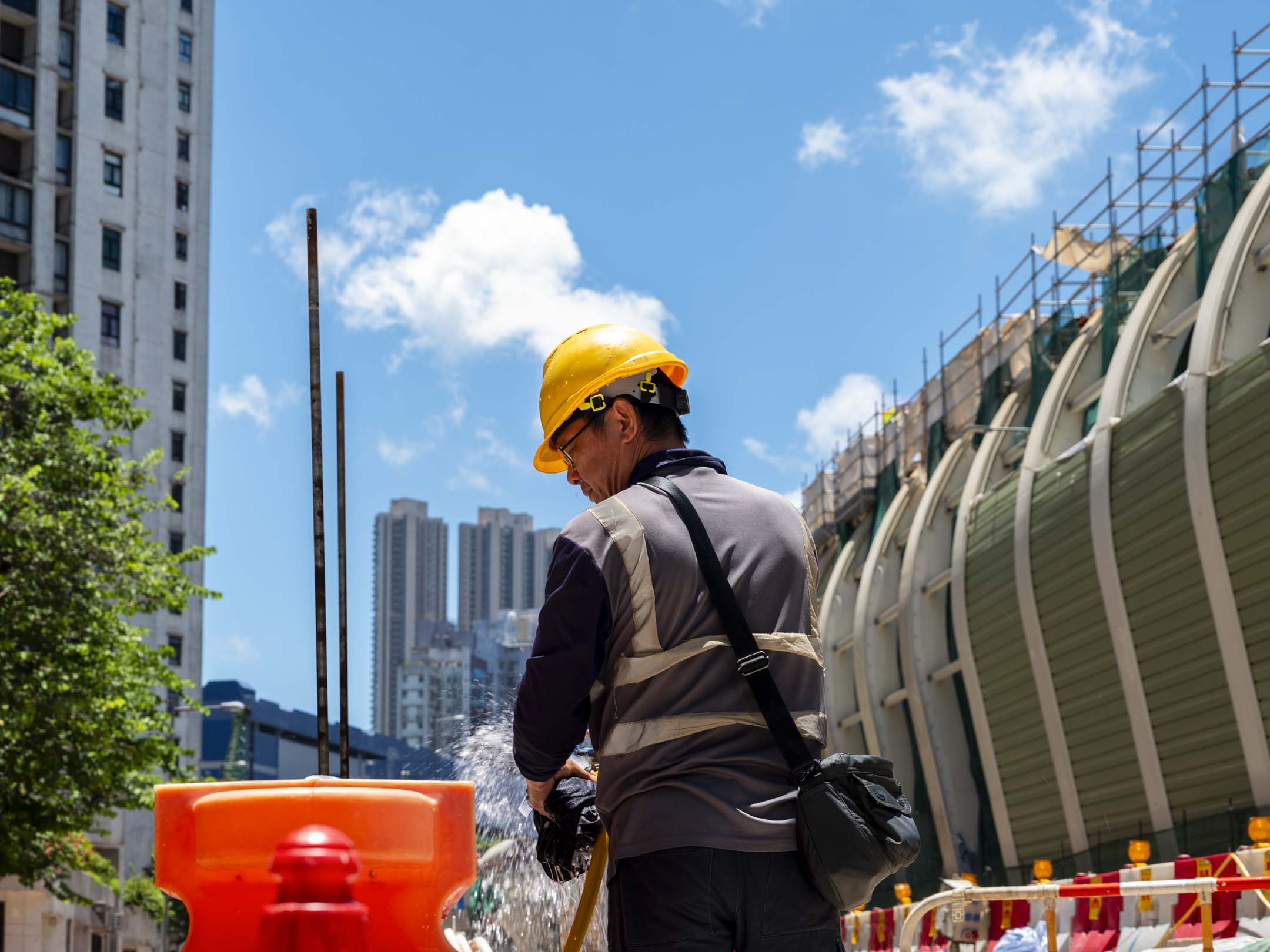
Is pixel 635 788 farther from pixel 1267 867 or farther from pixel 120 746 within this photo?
pixel 120 746

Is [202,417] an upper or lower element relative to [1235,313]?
upper

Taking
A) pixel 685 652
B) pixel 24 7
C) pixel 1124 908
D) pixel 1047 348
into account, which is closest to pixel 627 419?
pixel 685 652

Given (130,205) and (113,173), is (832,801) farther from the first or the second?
(130,205)

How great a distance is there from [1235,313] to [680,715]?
69.0ft

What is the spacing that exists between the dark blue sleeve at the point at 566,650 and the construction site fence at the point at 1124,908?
3.03m

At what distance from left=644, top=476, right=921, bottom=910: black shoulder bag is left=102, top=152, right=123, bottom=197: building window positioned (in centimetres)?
6164

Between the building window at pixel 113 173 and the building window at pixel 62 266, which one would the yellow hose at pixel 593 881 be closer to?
the building window at pixel 62 266

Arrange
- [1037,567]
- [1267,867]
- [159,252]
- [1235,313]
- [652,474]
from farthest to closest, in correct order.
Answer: [159,252] < [1037,567] < [1235,313] < [1267,867] < [652,474]

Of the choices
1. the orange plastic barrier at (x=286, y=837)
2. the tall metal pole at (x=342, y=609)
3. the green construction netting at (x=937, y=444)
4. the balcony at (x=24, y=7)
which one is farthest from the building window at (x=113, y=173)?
the orange plastic barrier at (x=286, y=837)

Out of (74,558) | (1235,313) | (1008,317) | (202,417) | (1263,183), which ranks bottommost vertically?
(74,558)

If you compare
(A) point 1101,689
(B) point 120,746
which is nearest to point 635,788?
(B) point 120,746

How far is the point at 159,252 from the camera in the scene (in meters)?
63.6

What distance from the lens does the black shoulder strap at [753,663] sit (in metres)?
3.08

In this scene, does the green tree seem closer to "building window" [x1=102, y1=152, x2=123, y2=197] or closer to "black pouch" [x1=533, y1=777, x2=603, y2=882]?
"black pouch" [x1=533, y1=777, x2=603, y2=882]
